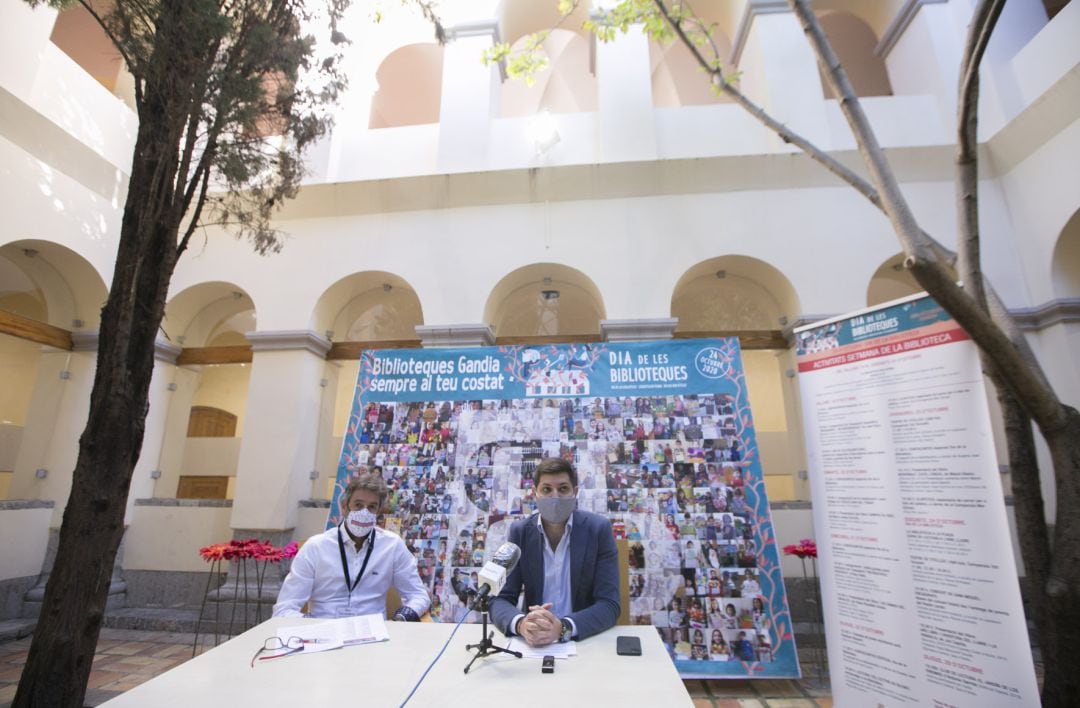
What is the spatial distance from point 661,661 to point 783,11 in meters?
7.01

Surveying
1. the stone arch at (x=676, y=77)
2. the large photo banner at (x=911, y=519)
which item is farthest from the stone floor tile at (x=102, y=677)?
the stone arch at (x=676, y=77)

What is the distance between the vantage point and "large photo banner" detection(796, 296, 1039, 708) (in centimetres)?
211

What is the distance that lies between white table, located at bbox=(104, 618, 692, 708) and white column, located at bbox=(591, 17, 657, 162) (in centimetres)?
Result: 505

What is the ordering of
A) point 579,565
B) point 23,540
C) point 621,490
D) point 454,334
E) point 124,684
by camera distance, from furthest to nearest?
point 454,334 < point 23,540 < point 621,490 < point 124,684 < point 579,565

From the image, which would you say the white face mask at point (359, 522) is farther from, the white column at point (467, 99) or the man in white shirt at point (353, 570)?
the white column at point (467, 99)

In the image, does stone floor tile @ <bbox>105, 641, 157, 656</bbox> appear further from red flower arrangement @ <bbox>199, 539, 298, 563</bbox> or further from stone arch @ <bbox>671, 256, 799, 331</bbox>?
stone arch @ <bbox>671, 256, 799, 331</bbox>

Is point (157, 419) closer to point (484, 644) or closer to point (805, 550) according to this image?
point (484, 644)

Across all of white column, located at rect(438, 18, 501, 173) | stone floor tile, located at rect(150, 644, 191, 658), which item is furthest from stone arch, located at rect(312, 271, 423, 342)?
stone floor tile, located at rect(150, 644, 191, 658)

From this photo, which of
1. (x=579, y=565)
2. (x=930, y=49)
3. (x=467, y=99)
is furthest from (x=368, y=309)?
(x=930, y=49)

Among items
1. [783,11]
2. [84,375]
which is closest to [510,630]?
[84,375]

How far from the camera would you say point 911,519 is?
2.38 meters

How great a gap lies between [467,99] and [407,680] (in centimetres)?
618

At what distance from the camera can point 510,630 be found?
1.84 meters

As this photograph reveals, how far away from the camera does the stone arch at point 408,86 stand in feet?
26.1
